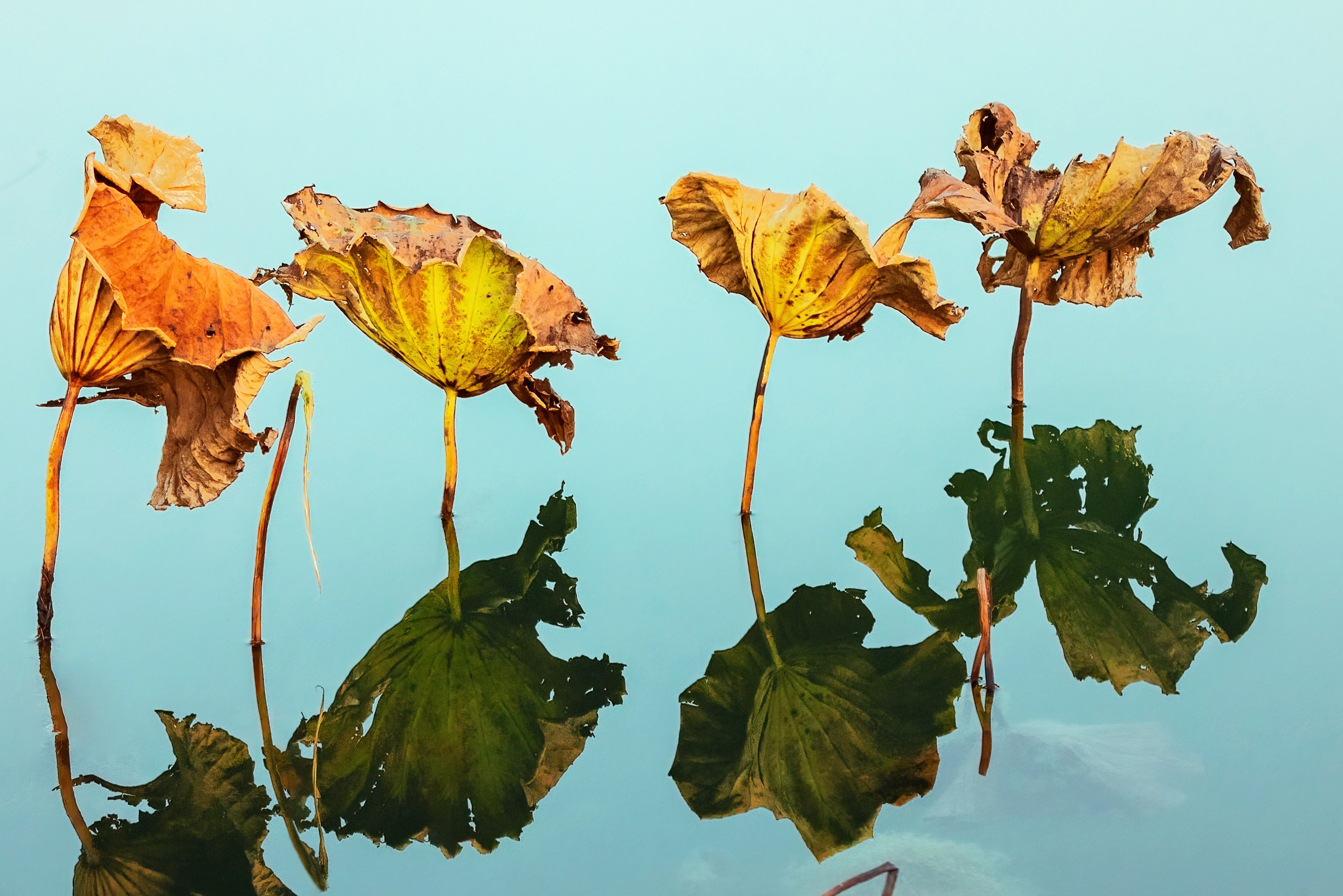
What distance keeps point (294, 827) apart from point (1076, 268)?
1.37 m

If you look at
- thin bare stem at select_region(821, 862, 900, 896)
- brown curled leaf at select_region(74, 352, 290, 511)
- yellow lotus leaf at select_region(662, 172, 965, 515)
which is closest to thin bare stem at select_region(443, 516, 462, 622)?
brown curled leaf at select_region(74, 352, 290, 511)

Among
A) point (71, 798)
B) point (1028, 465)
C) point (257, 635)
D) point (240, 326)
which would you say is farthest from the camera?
point (1028, 465)

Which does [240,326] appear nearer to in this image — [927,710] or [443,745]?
[443,745]

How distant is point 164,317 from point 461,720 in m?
0.50

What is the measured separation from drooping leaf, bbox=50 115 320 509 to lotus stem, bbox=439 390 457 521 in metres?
0.30

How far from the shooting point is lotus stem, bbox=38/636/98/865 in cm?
115

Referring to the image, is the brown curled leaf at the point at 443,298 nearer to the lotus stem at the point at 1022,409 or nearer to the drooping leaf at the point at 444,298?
the drooping leaf at the point at 444,298

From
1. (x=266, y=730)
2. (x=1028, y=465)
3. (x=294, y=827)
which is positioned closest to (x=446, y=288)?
(x=266, y=730)

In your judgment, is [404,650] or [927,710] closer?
[927,710]

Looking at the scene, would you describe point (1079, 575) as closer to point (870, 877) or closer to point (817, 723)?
point (817, 723)

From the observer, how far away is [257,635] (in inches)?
56.9

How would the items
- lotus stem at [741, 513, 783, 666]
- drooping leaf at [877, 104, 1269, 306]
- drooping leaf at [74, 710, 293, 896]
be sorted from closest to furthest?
drooping leaf at [74, 710, 293, 896], lotus stem at [741, 513, 783, 666], drooping leaf at [877, 104, 1269, 306]

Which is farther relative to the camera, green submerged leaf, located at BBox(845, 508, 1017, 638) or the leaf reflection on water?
green submerged leaf, located at BBox(845, 508, 1017, 638)

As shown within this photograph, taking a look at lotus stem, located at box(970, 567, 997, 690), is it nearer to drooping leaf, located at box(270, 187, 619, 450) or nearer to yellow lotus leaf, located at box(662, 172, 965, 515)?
yellow lotus leaf, located at box(662, 172, 965, 515)
